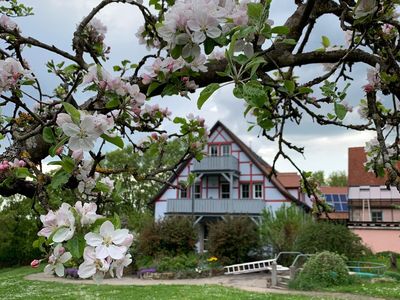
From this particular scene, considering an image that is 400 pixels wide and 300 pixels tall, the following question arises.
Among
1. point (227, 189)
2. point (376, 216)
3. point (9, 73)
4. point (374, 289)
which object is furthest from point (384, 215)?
point (9, 73)

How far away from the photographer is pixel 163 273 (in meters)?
14.5

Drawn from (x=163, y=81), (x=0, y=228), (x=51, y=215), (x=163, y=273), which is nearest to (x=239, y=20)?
(x=163, y=81)

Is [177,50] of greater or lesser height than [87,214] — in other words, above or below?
above

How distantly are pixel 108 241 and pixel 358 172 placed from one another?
87.4 feet

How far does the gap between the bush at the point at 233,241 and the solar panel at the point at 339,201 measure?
12.7 metres

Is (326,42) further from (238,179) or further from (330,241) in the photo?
(238,179)

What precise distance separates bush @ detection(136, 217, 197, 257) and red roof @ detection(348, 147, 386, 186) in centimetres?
1225

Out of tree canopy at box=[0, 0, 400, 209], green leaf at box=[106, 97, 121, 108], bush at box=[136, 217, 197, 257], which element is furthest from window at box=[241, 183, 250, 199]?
green leaf at box=[106, 97, 121, 108]

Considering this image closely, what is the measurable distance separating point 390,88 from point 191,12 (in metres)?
1.10

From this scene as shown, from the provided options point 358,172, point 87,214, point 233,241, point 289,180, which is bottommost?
point 233,241

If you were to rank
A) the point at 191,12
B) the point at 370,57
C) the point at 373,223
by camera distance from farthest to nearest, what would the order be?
the point at 373,223, the point at 370,57, the point at 191,12

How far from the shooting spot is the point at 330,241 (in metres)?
13.7

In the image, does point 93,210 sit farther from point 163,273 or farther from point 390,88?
point 163,273

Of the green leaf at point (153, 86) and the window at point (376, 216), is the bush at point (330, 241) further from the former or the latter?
the green leaf at point (153, 86)
